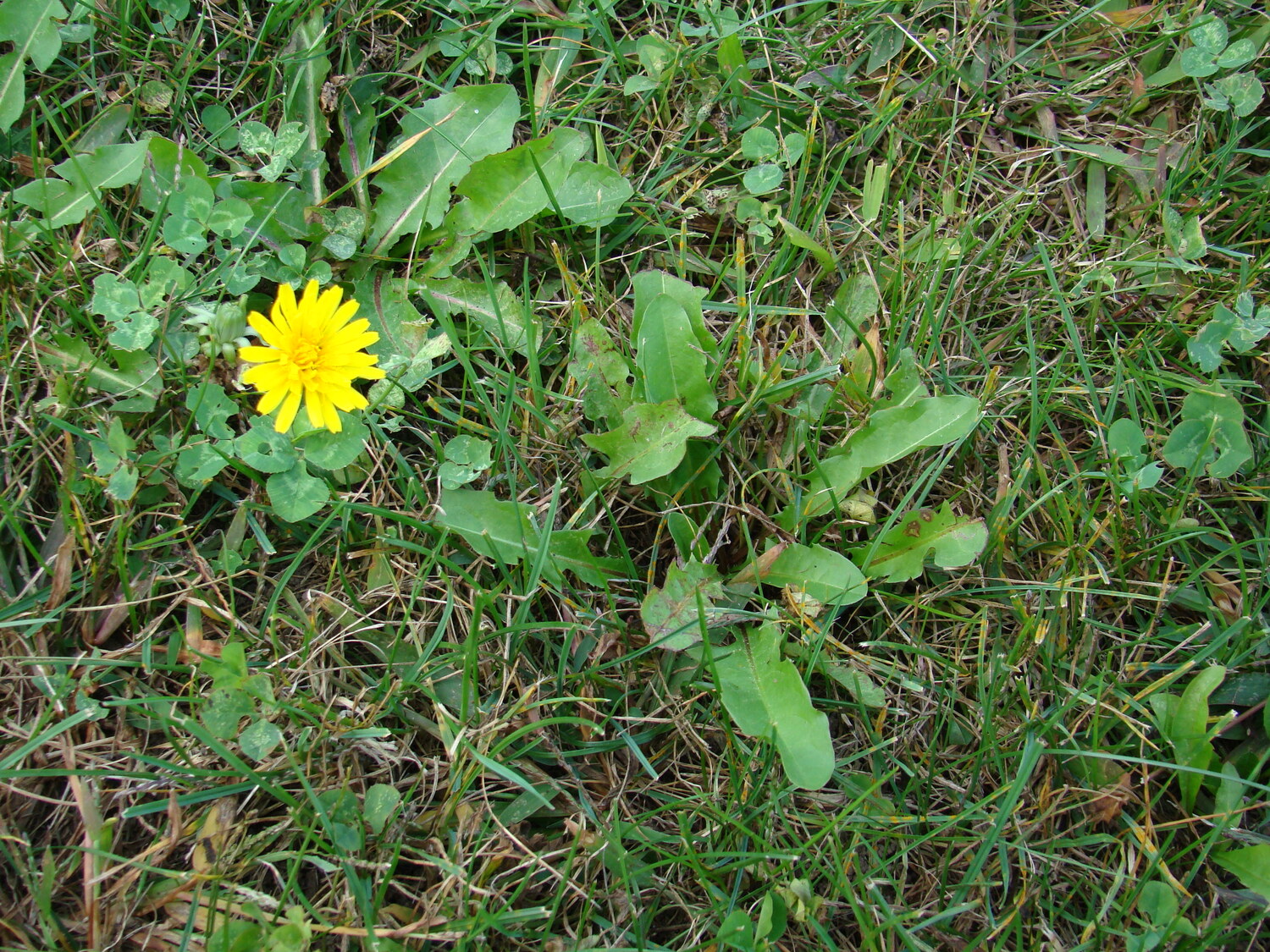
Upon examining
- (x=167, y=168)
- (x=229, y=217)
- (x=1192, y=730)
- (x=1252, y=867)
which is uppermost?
(x=167, y=168)

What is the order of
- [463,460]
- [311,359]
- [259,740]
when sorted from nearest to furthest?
[259,740]
[311,359]
[463,460]

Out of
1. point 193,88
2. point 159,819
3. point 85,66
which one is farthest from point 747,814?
point 85,66

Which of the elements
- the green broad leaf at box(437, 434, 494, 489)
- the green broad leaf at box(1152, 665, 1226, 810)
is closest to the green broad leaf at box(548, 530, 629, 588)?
the green broad leaf at box(437, 434, 494, 489)

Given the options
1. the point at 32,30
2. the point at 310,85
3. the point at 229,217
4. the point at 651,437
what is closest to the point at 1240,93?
the point at 651,437

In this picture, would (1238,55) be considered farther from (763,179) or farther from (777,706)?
(777,706)

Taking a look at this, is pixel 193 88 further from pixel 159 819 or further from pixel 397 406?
pixel 159 819
